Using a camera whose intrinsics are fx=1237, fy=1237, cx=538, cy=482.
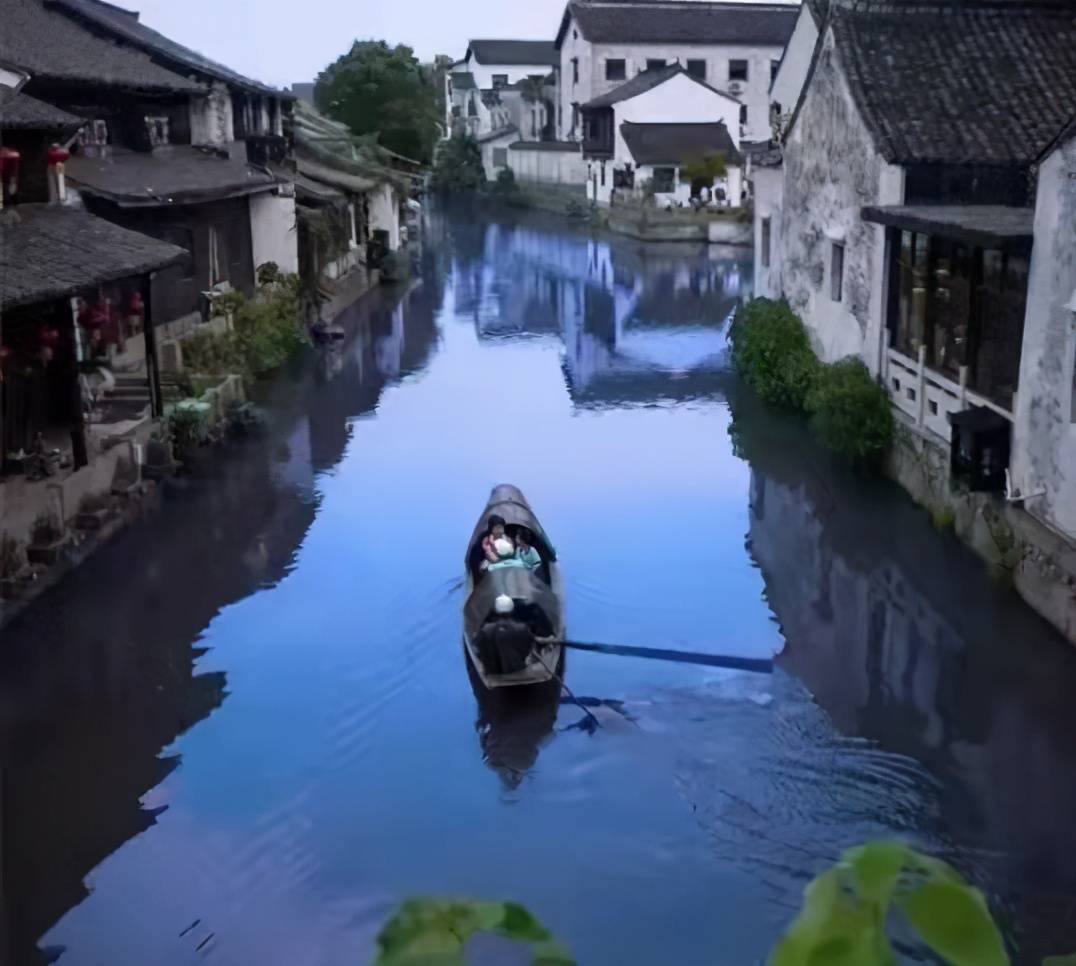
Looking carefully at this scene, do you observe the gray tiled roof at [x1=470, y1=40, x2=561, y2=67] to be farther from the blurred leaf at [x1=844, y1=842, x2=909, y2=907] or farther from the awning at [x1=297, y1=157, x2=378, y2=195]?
the blurred leaf at [x1=844, y1=842, x2=909, y2=907]

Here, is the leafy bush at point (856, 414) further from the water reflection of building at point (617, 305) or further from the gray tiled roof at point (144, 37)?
the gray tiled roof at point (144, 37)

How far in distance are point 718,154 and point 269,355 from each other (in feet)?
102

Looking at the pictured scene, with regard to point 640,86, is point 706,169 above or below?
below

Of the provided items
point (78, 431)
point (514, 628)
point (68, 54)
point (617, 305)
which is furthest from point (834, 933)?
point (617, 305)

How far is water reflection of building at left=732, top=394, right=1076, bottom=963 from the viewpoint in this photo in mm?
8102

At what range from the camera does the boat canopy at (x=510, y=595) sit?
10.1 meters

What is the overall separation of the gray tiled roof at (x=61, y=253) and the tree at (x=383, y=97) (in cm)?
3639

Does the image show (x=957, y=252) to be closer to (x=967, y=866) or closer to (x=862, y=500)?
(x=862, y=500)

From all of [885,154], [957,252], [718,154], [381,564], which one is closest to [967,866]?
[381,564]

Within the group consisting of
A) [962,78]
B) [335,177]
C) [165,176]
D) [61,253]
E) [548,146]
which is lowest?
[61,253]

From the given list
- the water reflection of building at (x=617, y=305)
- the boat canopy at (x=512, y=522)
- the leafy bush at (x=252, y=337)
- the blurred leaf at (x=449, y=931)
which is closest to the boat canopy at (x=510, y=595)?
the boat canopy at (x=512, y=522)

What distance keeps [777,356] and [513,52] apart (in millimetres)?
69708

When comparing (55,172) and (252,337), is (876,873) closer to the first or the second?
(55,172)

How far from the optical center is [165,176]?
20641 millimetres
